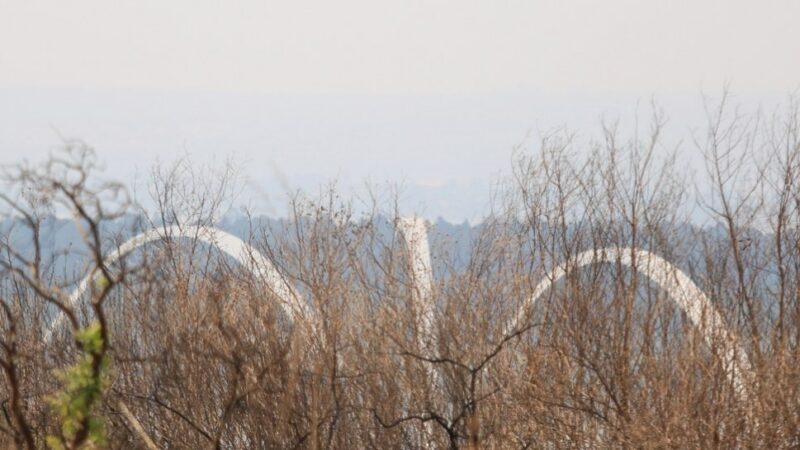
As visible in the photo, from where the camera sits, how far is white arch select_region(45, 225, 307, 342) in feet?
43.5

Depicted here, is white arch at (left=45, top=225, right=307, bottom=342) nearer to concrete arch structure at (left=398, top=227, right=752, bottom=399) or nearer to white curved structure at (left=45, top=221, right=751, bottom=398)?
white curved structure at (left=45, top=221, right=751, bottom=398)

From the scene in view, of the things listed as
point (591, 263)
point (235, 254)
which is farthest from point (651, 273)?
point (235, 254)

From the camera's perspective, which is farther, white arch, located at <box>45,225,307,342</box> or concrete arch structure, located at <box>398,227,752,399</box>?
concrete arch structure, located at <box>398,227,752,399</box>

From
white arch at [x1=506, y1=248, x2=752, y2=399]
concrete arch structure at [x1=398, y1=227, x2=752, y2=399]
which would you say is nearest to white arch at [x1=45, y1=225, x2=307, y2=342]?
concrete arch structure at [x1=398, y1=227, x2=752, y2=399]

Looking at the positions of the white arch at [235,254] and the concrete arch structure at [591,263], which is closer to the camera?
the white arch at [235,254]

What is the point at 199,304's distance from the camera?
519 inches

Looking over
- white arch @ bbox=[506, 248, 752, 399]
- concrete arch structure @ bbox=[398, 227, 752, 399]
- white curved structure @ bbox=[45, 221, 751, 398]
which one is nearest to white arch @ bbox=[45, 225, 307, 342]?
white curved structure @ bbox=[45, 221, 751, 398]

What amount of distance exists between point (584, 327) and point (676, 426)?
6.56 meters

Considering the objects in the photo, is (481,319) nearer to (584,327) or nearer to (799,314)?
(584,327)

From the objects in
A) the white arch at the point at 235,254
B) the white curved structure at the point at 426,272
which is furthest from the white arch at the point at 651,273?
the white arch at the point at 235,254

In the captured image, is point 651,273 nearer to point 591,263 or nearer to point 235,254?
point 591,263

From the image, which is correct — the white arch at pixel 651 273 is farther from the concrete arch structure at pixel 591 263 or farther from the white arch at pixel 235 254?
the white arch at pixel 235 254

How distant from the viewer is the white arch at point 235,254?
1327cm

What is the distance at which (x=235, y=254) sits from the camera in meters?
16.7
